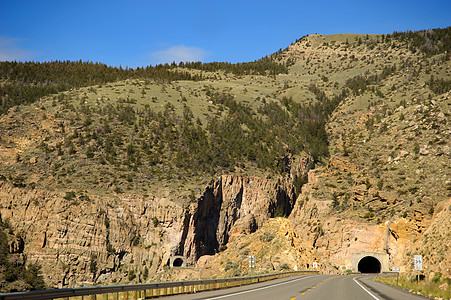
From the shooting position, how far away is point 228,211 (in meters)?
76.2

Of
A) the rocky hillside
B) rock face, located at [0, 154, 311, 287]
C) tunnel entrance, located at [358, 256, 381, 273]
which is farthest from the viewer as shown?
tunnel entrance, located at [358, 256, 381, 273]

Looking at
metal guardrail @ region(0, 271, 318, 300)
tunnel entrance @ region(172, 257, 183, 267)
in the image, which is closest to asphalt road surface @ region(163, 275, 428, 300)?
metal guardrail @ region(0, 271, 318, 300)

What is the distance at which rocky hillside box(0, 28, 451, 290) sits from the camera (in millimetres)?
58438

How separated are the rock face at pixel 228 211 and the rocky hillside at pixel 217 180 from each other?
0.76ft

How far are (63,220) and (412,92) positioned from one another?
8881 cm

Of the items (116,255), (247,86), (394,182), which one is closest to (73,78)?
(247,86)

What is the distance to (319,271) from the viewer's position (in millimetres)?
59938

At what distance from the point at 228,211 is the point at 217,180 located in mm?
5689

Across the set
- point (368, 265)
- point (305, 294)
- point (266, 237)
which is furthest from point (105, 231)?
point (368, 265)

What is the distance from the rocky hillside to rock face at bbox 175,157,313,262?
9.2 inches

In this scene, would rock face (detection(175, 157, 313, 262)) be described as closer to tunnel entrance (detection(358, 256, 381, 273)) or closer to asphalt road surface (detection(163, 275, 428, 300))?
tunnel entrance (detection(358, 256, 381, 273))

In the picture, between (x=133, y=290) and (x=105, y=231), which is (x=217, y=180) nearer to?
(x=105, y=231)

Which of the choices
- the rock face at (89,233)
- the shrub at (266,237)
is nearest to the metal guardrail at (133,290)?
the shrub at (266,237)

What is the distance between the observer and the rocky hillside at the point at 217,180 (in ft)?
192
